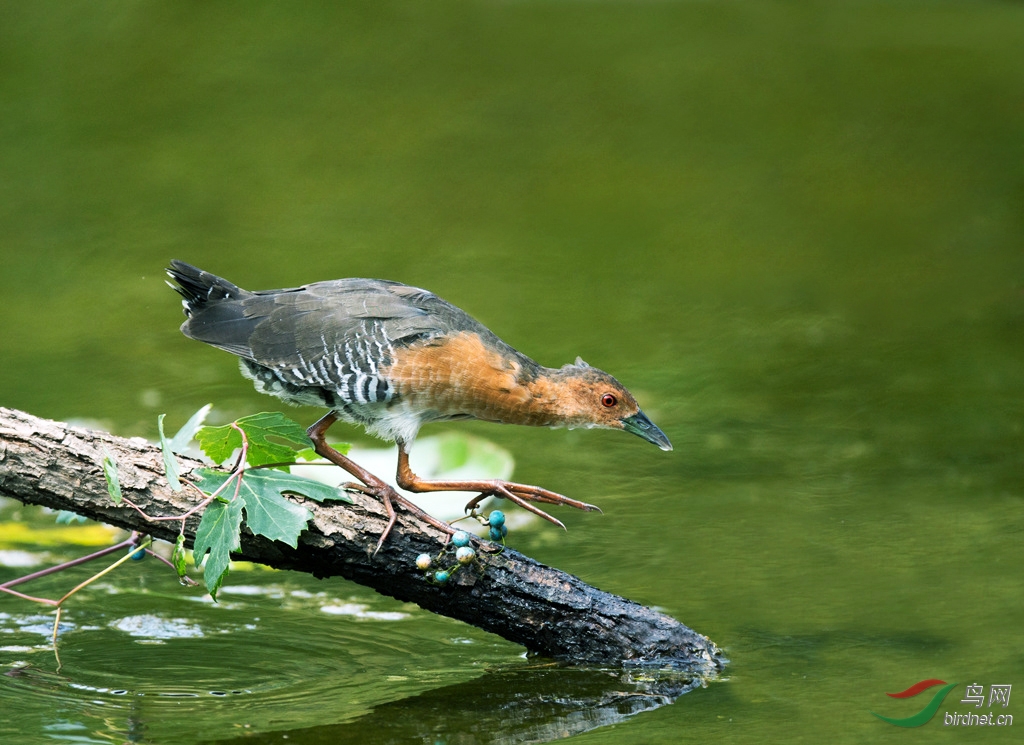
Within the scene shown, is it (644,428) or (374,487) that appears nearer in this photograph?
(374,487)

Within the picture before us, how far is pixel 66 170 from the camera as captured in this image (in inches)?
356

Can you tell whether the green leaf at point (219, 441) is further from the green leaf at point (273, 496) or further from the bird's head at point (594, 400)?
the bird's head at point (594, 400)

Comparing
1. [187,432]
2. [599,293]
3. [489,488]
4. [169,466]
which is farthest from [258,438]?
[599,293]

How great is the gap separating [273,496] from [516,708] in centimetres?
88

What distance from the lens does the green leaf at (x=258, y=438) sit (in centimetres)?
355

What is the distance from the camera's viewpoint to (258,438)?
3.59 metres

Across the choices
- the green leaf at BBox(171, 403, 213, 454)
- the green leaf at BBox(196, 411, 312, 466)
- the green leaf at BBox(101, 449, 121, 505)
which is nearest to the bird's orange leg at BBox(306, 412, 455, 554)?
the green leaf at BBox(196, 411, 312, 466)

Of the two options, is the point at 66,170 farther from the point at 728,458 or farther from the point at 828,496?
the point at 828,496

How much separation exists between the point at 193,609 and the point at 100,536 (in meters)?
0.76

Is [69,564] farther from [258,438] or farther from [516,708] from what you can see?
[516,708]

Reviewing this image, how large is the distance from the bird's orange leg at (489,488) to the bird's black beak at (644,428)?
1.12 ft

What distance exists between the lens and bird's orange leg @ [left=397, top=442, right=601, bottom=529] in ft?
12.4
